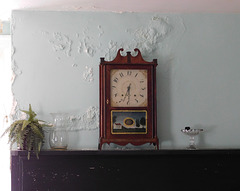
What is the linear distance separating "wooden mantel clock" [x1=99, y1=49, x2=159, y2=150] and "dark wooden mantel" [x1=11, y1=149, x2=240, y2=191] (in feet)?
0.52

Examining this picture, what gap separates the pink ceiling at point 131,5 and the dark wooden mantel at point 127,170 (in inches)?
49.9

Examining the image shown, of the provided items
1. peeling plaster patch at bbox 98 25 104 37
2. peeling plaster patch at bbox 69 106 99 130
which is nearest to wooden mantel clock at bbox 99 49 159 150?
peeling plaster patch at bbox 69 106 99 130

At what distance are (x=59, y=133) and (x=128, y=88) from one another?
71 centimetres

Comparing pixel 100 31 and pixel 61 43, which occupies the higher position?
pixel 100 31

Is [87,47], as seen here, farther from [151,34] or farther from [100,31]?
[151,34]

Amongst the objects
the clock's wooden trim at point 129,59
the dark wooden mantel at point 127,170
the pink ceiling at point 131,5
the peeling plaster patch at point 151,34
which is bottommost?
the dark wooden mantel at point 127,170

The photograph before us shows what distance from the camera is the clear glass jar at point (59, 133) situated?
384 centimetres

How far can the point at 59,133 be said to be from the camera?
387cm

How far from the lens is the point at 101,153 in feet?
12.4

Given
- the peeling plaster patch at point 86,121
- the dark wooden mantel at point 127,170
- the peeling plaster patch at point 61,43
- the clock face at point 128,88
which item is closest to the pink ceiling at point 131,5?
the peeling plaster patch at point 61,43

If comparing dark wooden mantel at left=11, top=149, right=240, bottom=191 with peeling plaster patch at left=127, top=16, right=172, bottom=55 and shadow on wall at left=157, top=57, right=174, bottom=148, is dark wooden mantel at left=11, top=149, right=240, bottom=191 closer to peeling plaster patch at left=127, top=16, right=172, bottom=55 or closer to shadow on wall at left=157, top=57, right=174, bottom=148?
shadow on wall at left=157, top=57, right=174, bottom=148

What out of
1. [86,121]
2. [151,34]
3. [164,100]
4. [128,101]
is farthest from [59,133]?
[151,34]

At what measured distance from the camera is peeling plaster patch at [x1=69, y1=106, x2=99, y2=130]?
399 cm

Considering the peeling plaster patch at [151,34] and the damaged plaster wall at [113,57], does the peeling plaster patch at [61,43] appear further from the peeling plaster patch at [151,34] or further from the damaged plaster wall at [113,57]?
the peeling plaster patch at [151,34]
